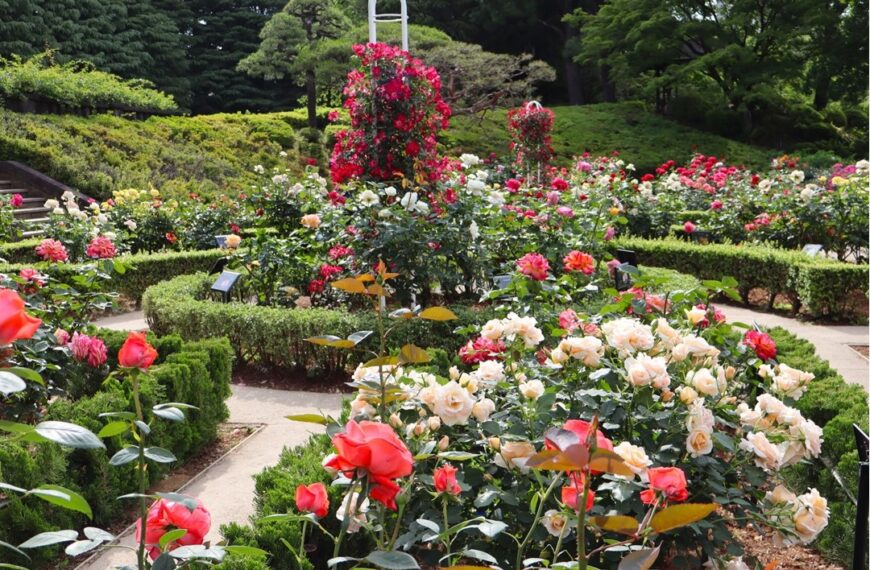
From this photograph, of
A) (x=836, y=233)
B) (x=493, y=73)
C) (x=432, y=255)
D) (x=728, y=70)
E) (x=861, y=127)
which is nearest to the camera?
(x=432, y=255)

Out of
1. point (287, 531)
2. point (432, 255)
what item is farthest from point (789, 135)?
point (287, 531)

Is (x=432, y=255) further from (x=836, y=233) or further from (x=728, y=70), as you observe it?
(x=728, y=70)

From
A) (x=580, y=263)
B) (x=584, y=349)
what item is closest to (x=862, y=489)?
(x=584, y=349)

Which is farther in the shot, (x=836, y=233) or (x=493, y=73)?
(x=493, y=73)

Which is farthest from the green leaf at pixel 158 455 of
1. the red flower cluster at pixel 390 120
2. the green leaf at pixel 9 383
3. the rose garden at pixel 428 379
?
the red flower cluster at pixel 390 120

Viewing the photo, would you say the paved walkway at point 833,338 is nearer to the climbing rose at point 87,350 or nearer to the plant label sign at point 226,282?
the plant label sign at point 226,282

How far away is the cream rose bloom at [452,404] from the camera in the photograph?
1.81m

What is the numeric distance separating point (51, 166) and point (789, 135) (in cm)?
1966

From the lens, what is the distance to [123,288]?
7945 millimetres

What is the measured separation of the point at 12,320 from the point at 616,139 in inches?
884

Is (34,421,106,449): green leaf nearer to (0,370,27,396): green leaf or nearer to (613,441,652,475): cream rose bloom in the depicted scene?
(0,370,27,396): green leaf

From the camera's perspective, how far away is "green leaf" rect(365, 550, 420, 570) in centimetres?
93

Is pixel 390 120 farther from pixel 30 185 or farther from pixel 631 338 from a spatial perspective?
pixel 30 185

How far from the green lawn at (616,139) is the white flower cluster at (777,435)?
18865 mm
